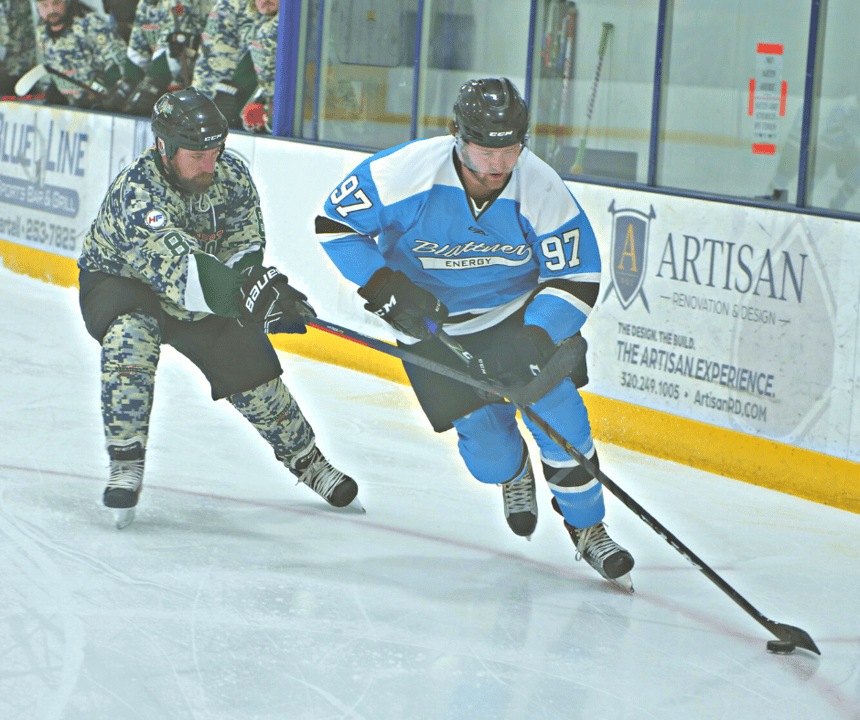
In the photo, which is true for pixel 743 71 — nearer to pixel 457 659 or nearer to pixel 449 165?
pixel 449 165

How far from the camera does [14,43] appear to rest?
26.8 ft

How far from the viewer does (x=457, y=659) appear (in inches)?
Result: 90.3

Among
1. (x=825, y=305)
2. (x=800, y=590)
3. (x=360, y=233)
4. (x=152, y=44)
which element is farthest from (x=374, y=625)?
(x=152, y=44)

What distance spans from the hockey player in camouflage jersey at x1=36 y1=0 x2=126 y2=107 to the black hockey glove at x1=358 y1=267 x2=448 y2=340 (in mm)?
4857

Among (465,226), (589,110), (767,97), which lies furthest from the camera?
(589,110)

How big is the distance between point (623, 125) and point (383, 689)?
286cm

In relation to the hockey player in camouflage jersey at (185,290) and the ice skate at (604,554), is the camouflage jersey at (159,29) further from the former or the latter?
the ice skate at (604,554)

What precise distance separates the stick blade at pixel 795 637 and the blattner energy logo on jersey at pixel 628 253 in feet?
5.87

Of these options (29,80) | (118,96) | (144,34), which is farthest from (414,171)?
(29,80)

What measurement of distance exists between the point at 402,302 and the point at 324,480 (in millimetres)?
788

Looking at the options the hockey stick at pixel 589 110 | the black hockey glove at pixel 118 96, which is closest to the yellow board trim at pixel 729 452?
the hockey stick at pixel 589 110

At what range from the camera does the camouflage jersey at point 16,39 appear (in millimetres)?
8070

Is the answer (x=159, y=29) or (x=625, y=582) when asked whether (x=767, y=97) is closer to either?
(x=625, y=582)

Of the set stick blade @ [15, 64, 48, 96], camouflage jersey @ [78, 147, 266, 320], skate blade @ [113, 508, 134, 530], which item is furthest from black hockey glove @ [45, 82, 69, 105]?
skate blade @ [113, 508, 134, 530]
